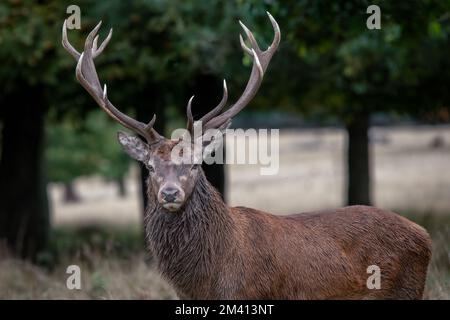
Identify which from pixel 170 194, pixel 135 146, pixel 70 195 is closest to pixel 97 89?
pixel 135 146

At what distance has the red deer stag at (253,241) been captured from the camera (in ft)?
18.3

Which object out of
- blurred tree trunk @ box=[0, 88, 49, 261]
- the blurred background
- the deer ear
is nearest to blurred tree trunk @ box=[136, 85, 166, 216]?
the blurred background

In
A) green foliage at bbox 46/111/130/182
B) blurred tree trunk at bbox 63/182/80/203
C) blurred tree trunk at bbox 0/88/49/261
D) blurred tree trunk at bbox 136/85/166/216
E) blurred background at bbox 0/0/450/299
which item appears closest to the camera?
blurred background at bbox 0/0/450/299

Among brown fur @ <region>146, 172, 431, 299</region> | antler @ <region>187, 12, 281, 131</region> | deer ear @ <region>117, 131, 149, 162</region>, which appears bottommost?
brown fur @ <region>146, 172, 431, 299</region>

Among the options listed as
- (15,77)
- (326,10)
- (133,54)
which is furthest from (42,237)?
(326,10)

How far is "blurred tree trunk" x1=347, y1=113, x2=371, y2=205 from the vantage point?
15.8 meters

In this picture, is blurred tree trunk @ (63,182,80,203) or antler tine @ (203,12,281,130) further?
blurred tree trunk @ (63,182,80,203)

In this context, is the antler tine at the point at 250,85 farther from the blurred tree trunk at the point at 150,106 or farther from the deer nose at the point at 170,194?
the blurred tree trunk at the point at 150,106

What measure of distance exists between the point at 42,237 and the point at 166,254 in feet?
28.8

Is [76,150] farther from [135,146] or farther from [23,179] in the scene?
[135,146]

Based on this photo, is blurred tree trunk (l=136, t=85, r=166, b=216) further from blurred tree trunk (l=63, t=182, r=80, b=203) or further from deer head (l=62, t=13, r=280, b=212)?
blurred tree trunk (l=63, t=182, r=80, b=203)

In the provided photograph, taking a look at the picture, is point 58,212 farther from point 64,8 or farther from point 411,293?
point 411,293

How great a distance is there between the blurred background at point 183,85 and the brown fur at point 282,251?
1.12m

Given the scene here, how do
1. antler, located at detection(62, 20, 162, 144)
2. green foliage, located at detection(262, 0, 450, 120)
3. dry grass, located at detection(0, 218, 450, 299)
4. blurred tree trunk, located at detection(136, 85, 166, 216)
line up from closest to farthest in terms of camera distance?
antler, located at detection(62, 20, 162, 144) < dry grass, located at detection(0, 218, 450, 299) < green foliage, located at detection(262, 0, 450, 120) < blurred tree trunk, located at detection(136, 85, 166, 216)
